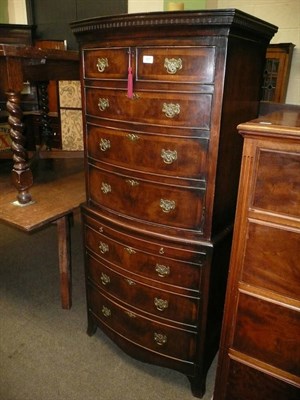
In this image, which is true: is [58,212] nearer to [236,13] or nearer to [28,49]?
[28,49]

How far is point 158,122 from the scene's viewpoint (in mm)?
1244

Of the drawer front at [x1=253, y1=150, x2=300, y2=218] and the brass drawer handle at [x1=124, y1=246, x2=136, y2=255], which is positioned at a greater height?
the drawer front at [x1=253, y1=150, x2=300, y2=218]

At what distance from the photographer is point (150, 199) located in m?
1.38

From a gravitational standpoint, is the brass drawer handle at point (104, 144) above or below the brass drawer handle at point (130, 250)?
above


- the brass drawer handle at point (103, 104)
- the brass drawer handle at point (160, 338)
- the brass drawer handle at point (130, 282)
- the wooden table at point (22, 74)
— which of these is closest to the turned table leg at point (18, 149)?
the wooden table at point (22, 74)

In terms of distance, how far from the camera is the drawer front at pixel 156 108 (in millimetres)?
1167

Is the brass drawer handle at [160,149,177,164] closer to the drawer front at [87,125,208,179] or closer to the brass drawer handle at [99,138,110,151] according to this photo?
the drawer front at [87,125,208,179]

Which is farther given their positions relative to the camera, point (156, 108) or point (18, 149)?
point (18, 149)

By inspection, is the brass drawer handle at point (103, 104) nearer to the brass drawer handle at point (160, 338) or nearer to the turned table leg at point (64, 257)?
the turned table leg at point (64, 257)

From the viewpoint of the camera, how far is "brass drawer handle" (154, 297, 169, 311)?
4.88 feet

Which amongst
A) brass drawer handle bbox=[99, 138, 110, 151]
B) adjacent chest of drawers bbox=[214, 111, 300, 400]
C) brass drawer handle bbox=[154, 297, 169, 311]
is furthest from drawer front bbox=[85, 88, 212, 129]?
brass drawer handle bbox=[154, 297, 169, 311]

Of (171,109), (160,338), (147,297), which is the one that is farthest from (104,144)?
(160,338)

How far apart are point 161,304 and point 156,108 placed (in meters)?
0.86

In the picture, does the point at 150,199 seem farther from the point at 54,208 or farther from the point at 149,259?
the point at 54,208
